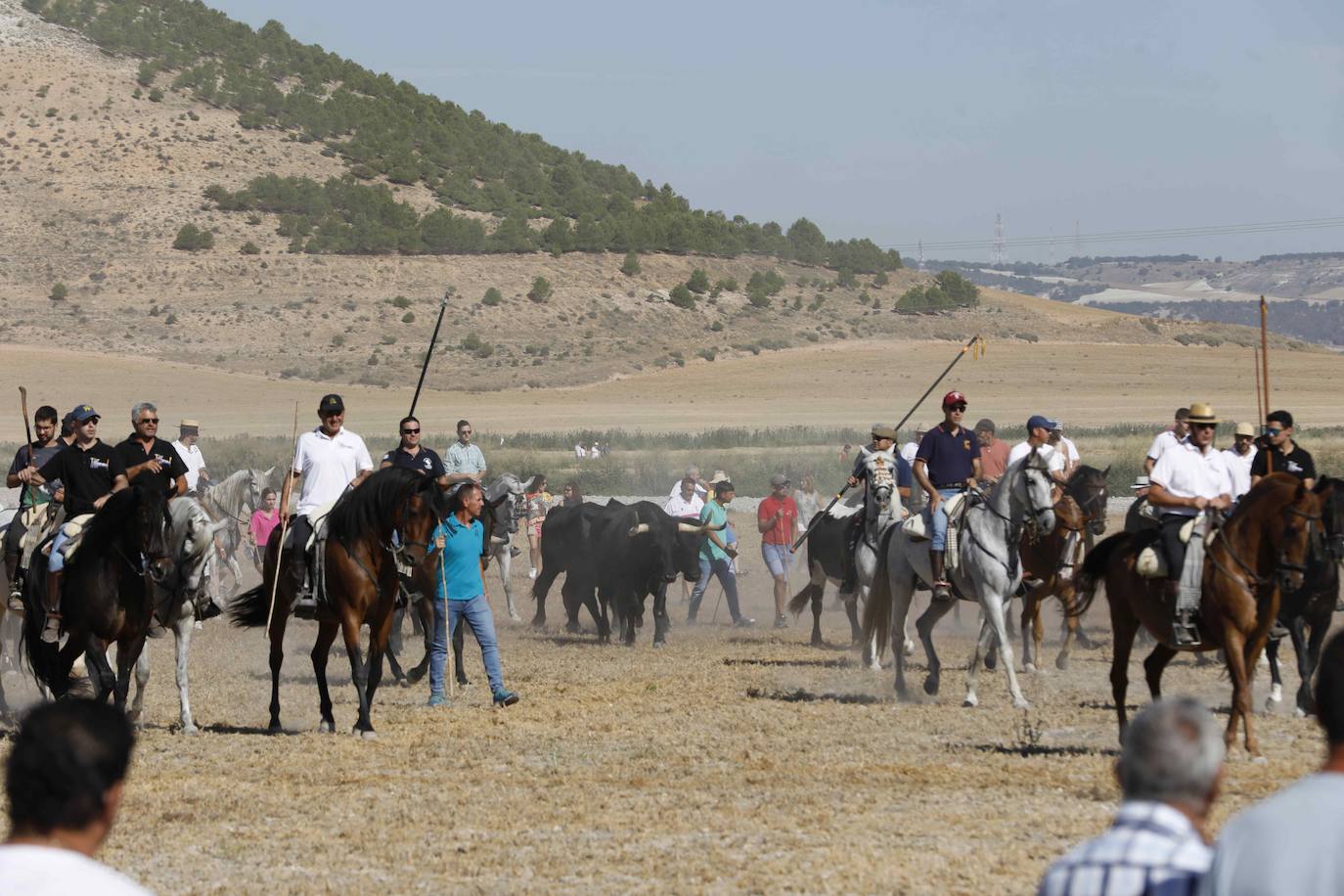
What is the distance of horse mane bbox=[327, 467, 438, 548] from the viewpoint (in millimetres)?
12617

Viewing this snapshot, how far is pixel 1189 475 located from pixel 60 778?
29.6ft

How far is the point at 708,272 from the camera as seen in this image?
105 m

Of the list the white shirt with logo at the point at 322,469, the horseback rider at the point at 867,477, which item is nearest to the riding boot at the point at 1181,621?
the horseback rider at the point at 867,477

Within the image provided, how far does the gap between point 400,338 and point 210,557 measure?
7113 cm

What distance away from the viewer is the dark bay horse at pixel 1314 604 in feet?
37.3

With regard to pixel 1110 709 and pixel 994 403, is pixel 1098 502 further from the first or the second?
pixel 994 403

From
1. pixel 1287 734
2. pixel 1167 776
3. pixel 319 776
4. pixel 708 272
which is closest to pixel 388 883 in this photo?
pixel 319 776

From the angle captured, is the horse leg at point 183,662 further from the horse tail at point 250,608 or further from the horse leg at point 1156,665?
the horse leg at point 1156,665

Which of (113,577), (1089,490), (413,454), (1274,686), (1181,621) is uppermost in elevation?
(413,454)

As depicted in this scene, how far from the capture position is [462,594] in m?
14.7

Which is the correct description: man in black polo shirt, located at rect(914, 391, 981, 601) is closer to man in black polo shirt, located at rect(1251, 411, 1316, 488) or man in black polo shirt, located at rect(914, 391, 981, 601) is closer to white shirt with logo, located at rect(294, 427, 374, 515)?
man in black polo shirt, located at rect(1251, 411, 1316, 488)

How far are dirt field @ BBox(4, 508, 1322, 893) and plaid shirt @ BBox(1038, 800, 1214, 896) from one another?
407 cm

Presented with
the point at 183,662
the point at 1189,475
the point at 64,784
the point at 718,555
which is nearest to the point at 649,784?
the point at 1189,475

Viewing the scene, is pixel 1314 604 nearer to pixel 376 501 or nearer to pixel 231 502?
pixel 376 501
